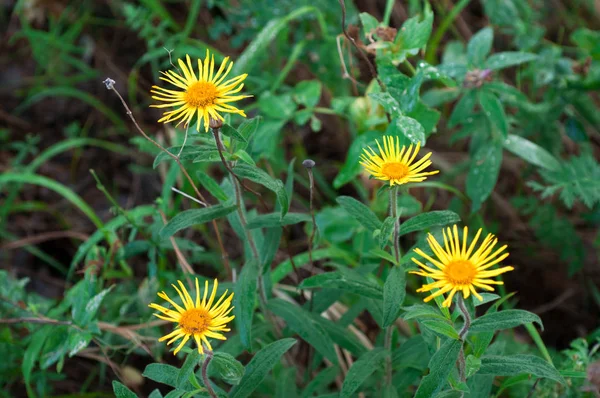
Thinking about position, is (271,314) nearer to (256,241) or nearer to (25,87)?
(256,241)

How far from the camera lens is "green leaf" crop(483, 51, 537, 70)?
71.5 inches

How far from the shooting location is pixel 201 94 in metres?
1.16

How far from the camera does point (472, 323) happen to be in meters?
1.12

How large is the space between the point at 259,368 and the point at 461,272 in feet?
1.52

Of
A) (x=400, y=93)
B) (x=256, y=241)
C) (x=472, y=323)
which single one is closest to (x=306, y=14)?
(x=400, y=93)

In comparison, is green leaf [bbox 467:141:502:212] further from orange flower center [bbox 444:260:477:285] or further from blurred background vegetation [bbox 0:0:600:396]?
orange flower center [bbox 444:260:477:285]

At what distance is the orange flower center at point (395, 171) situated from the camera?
1147mm

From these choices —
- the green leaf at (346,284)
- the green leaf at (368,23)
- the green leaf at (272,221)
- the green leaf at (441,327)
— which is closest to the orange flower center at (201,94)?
the green leaf at (272,221)

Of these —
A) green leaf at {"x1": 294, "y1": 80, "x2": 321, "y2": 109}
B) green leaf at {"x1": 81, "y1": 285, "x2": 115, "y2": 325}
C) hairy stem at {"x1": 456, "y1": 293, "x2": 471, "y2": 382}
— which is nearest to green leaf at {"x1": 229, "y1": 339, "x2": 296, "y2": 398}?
hairy stem at {"x1": 456, "y1": 293, "x2": 471, "y2": 382}

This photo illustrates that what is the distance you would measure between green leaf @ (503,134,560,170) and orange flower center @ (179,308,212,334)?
3.84 ft

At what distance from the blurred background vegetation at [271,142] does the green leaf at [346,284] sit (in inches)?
9.4

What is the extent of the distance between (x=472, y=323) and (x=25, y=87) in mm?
2377

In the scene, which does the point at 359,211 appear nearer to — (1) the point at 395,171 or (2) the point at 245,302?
(1) the point at 395,171

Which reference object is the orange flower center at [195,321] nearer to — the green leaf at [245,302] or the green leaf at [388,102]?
the green leaf at [245,302]
